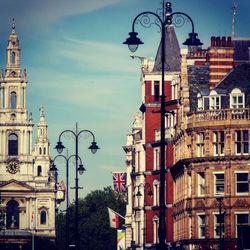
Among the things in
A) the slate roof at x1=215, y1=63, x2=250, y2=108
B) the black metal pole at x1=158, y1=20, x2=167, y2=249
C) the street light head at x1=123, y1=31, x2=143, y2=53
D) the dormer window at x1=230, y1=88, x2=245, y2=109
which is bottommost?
the black metal pole at x1=158, y1=20, x2=167, y2=249

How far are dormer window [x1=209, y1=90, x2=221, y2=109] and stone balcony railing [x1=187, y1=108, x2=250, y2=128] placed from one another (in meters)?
1.01

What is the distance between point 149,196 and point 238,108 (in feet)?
94.8

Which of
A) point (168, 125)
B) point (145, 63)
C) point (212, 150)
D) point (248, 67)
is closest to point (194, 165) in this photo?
point (212, 150)

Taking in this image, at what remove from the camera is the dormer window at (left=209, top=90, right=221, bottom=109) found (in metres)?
100

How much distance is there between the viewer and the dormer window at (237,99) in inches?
3900

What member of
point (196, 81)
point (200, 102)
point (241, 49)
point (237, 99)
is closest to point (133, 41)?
point (237, 99)

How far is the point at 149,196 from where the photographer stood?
125625 mm

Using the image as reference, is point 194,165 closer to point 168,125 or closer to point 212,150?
point 212,150

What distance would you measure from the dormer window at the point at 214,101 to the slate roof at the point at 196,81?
116 inches

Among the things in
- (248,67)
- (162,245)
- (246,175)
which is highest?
(248,67)

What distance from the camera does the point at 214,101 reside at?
10025 cm

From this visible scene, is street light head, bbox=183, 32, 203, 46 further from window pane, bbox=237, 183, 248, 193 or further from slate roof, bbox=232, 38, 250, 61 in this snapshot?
slate roof, bbox=232, 38, 250, 61

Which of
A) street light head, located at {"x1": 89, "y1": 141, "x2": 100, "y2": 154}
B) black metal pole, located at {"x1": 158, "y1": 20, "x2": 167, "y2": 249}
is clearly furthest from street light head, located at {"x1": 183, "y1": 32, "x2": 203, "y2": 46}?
street light head, located at {"x1": 89, "y1": 141, "x2": 100, "y2": 154}

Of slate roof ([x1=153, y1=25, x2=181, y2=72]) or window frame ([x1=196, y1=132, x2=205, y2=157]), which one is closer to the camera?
window frame ([x1=196, y1=132, x2=205, y2=157])
